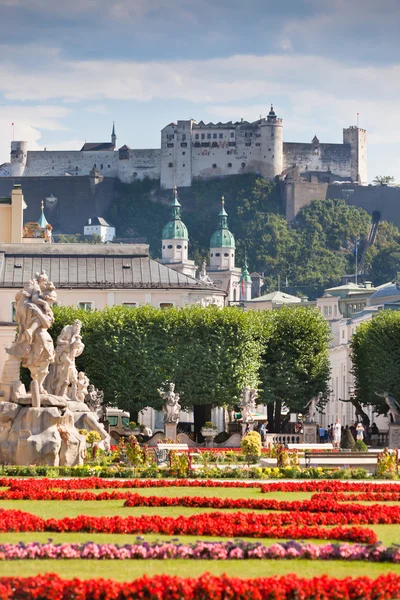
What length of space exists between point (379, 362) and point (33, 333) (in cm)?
3826

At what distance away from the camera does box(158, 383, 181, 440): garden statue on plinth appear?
6594cm

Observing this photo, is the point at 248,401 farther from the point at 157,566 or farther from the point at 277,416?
the point at 157,566

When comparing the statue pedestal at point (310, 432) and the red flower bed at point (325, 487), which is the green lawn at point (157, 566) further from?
the statue pedestal at point (310, 432)

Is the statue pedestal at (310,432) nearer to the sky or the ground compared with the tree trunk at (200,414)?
nearer to the ground

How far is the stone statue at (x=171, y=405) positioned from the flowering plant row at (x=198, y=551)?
156 feet

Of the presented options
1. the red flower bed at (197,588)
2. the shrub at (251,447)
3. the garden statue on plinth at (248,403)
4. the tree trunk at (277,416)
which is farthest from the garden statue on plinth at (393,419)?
the red flower bed at (197,588)

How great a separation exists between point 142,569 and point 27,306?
69.3ft

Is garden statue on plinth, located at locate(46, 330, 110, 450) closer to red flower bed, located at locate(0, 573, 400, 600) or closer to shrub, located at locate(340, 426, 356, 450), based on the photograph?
shrub, located at locate(340, 426, 356, 450)

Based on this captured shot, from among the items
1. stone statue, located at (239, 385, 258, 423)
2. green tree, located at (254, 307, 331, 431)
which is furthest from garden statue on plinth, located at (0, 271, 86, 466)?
green tree, located at (254, 307, 331, 431)

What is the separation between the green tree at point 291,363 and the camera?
7512 cm

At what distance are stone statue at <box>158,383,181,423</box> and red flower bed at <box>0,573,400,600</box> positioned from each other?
50655 mm

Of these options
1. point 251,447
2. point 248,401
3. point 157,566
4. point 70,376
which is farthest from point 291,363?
point 157,566

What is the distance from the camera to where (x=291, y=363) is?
7562cm

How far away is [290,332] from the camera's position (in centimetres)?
7725
